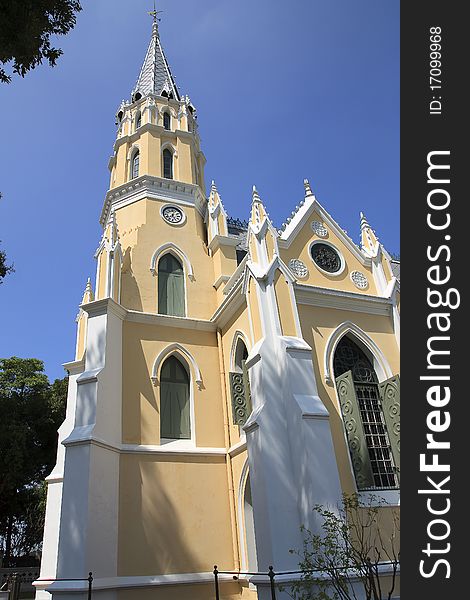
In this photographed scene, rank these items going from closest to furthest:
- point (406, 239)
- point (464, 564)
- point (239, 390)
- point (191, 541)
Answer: point (464, 564)
point (406, 239)
point (191, 541)
point (239, 390)

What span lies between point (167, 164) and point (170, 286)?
666 cm

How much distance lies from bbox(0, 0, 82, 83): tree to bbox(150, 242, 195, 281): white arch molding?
9.72m

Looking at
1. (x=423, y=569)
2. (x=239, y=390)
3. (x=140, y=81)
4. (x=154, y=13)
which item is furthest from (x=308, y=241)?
(x=154, y=13)

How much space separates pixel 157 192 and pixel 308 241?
23.1ft

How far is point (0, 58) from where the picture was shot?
7.02 metres

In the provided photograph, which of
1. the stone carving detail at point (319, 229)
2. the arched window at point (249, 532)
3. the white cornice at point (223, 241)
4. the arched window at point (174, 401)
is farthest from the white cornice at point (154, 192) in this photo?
the arched window at point (249, 532)

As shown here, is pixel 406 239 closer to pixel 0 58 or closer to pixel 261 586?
pixel 0 58

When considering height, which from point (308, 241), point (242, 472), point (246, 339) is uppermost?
point (308, 241)

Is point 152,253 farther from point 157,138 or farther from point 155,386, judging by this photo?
point 157,138

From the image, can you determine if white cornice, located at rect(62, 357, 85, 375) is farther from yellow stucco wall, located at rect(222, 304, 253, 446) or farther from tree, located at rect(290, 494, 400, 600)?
tree, located at rect(290, 494, 400, 600)

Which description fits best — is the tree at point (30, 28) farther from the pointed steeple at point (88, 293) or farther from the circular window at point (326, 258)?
the pointed steeple at point (88, 293)

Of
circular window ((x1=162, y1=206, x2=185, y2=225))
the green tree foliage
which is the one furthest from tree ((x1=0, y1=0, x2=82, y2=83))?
the green tree foliage

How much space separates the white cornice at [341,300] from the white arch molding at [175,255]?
16.5ft

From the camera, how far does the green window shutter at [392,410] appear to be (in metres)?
12.3
